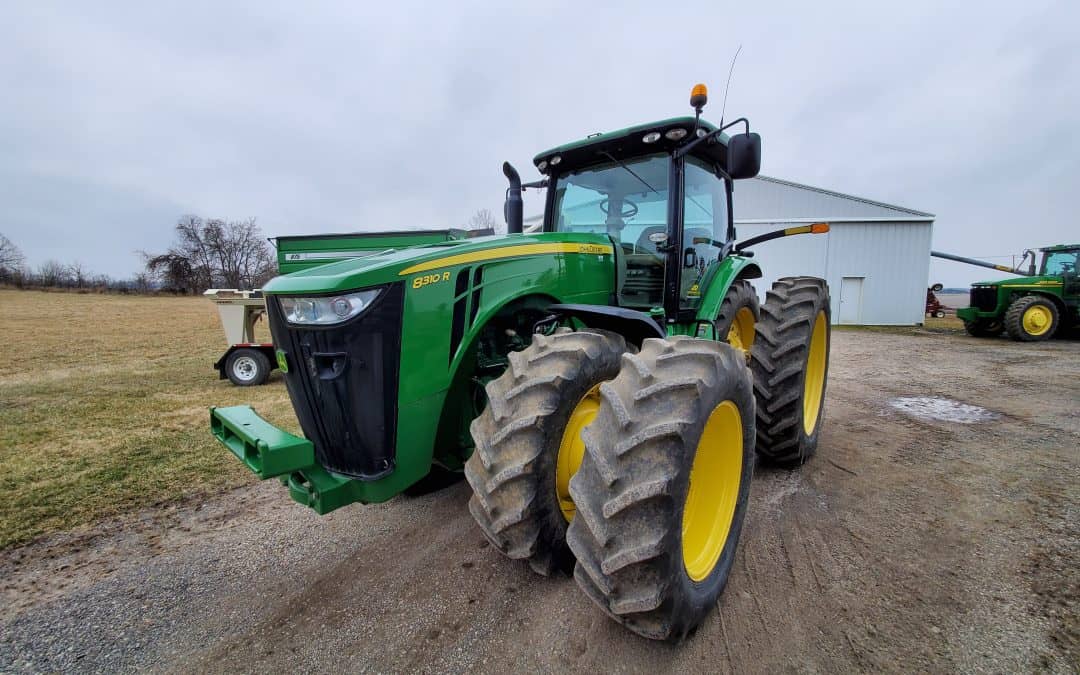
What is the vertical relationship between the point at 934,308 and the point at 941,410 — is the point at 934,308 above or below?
above

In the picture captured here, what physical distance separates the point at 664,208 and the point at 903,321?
1780 centimetres

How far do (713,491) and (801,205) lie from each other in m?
18.3

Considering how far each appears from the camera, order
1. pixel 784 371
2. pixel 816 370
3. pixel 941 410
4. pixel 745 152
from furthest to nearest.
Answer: pixel 941 410 < pixel 816 370 < pixel 784 371 < pixel 745 152

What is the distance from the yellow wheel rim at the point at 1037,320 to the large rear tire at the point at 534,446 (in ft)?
48.7

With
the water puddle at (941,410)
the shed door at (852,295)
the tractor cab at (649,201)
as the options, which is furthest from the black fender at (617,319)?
the shed door at (852,295)

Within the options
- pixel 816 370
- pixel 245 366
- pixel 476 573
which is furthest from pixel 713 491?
Answer: pixel 245 366

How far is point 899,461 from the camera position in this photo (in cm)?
352

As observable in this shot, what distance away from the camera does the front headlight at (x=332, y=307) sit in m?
1.86

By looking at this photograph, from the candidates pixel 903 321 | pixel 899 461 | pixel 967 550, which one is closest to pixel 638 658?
pixel 967 550

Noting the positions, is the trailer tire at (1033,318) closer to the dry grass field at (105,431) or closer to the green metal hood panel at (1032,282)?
the green metal hood panel at (1032,282)

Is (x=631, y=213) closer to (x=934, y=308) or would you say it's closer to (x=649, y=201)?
(x=649, y=201)

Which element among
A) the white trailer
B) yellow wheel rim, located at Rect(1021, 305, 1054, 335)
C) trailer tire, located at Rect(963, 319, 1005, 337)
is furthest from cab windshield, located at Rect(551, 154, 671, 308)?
trailer tire, located at Rect(963, 319, 1005, 337)

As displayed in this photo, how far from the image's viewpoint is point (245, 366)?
665cm

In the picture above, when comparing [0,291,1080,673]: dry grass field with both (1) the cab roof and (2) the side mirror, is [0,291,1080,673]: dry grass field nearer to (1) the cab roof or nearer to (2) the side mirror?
(2) the side mirror
